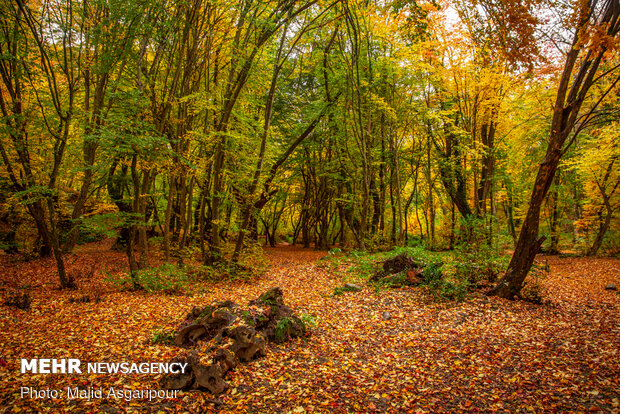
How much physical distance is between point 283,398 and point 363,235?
32.5ft

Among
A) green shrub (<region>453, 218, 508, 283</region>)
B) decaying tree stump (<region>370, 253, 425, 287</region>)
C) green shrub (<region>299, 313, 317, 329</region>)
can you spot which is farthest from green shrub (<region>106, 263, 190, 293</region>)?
green shrub (<region>453, 218, 508, 283</region>)

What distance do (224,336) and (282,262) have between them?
32.4 feet

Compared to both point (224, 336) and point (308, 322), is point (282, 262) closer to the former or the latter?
point (308, 322)

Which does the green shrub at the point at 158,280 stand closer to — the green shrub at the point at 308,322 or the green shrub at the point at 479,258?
the green shrub at the point at 308,322

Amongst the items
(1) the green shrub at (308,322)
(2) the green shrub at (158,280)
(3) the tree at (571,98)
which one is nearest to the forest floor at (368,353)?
(1) the green shrub at (308,322)

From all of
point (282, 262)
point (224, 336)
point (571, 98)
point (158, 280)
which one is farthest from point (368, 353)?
point (282, 262)

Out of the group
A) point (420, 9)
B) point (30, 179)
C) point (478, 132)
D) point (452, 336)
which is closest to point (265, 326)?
point (452, 336)

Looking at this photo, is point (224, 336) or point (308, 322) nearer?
point (224, 336)

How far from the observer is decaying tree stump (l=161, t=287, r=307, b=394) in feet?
11.3

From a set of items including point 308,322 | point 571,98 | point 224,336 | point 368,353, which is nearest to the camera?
point 224,336

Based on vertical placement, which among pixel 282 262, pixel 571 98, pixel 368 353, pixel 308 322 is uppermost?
pixel 571 98

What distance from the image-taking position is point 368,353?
471 cm

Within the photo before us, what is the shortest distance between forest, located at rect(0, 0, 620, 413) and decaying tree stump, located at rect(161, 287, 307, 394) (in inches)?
1.0

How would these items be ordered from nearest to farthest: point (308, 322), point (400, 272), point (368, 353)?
point (368, 353)
point (308, 322)
point (400, 272)
